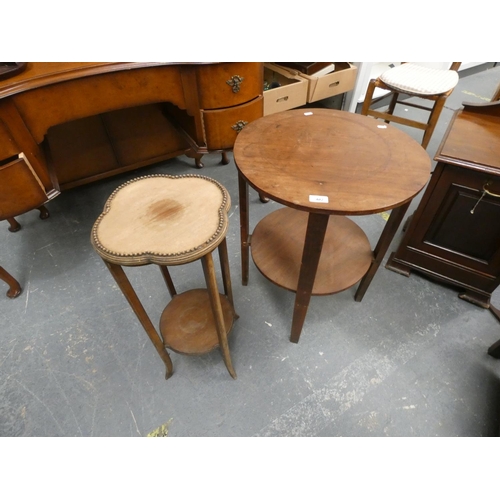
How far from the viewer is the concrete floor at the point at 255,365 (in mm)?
1073

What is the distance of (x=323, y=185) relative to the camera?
825mm

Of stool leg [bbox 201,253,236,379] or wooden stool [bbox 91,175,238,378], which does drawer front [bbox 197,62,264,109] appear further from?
stool leg [bbox 201,253,236,379]

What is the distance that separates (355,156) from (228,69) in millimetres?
754

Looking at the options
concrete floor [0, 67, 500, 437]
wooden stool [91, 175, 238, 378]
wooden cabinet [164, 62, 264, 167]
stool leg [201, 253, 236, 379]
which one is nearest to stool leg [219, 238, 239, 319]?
wooden stool [91, 175, 238, 378]

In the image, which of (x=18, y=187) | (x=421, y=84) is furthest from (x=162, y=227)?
(x=421, y=84)

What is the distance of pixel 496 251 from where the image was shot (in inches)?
46.2

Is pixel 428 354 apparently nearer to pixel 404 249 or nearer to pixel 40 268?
pixel 404 249

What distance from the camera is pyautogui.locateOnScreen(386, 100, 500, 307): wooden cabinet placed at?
1.04m

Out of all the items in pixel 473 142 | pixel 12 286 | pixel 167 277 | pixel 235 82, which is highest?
pixel 235 82

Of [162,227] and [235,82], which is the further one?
[235,82]

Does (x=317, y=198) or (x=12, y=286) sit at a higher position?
(x=317, y=198)

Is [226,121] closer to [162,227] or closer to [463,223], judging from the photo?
[162,227]

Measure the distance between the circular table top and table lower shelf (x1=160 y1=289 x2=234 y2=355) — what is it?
589mm

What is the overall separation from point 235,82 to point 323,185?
0.83 meters
